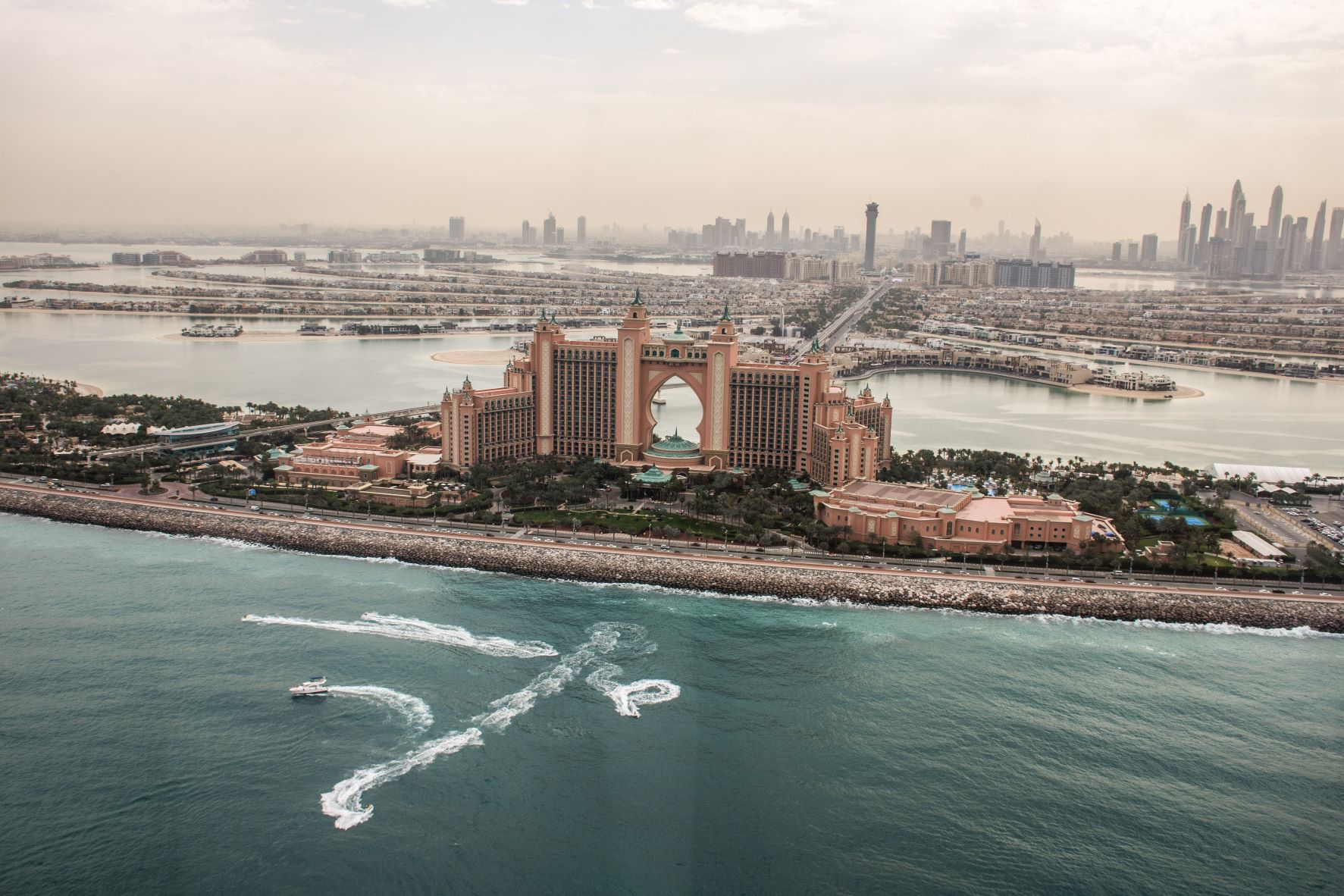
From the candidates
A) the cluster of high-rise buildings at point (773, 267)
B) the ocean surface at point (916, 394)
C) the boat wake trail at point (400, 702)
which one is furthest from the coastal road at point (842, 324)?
the boat wake trail at point (400, 702)

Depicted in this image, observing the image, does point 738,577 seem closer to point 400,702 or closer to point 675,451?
point 400,702

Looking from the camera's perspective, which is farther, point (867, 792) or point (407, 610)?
point (407, 610)

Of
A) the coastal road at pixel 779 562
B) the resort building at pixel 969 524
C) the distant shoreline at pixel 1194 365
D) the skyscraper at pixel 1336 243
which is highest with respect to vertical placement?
the skyscraper at pixel 1336 243

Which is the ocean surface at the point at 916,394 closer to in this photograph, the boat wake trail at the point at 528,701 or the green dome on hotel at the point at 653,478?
the green dome on hotel at the point at 653,478

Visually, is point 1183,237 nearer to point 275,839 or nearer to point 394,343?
point 394,343

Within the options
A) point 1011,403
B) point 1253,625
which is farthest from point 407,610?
point 1011,403

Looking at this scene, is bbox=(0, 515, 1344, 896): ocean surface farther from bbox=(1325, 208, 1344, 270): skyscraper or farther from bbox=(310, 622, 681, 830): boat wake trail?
bbox=(1325, 208, 1344, 270): skyscraper
